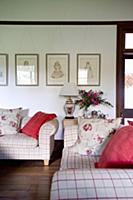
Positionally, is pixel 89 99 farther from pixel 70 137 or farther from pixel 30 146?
pixel 70 137

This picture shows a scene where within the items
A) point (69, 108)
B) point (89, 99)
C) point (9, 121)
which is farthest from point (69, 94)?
point (9, 121)

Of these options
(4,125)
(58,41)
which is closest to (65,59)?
(58,41)

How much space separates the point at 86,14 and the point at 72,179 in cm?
480

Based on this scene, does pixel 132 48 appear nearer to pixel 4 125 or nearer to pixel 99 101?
pixel 99 101

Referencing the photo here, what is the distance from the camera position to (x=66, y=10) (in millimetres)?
5551

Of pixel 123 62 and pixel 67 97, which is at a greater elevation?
pixel 123 62

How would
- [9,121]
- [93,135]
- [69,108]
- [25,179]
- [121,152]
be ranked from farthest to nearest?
[69,108] → [9,121] → [25,179] → [93,135] → [121,152]

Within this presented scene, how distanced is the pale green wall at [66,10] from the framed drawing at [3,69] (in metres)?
0.83

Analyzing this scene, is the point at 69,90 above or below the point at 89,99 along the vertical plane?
above

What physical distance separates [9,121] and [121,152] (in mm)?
2789

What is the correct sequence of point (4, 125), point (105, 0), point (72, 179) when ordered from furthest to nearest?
point (105, 0) → point (4, 125) → point (72, 179)

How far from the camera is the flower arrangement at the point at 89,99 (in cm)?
545

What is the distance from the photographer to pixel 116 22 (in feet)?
18.1

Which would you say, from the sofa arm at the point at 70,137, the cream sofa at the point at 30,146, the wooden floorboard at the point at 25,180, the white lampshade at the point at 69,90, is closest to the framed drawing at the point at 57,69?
the white lampshade at the point at 69,90
